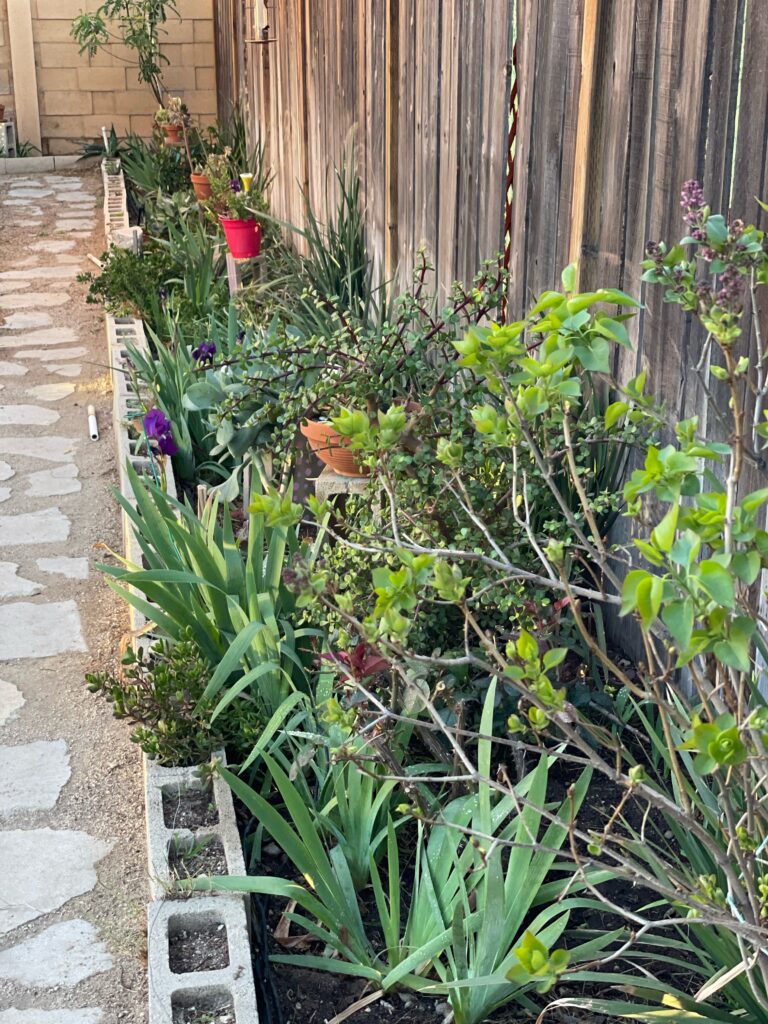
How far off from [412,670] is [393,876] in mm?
457

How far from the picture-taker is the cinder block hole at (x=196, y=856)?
90.4 inches

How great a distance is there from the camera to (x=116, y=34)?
42.2 ft

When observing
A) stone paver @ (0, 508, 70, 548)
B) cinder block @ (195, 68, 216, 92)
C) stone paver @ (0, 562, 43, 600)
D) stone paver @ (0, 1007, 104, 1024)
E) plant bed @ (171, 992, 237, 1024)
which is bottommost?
stone paver @ (0, 1007, 104, 1024)

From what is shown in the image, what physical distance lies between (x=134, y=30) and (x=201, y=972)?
1154cm

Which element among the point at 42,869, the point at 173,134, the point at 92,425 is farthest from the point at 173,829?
the point at 173,134

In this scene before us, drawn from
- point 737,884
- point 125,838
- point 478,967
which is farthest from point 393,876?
point 125,838

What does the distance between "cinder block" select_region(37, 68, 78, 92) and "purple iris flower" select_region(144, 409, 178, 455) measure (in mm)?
10372

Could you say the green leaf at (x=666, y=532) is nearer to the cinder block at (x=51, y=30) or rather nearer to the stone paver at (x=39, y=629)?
the stone paver at (x=39, y=629)

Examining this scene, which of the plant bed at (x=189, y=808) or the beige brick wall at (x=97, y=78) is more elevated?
the beige brick wall at (x=97, y=78)

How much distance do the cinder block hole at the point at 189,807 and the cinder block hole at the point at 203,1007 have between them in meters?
0.46

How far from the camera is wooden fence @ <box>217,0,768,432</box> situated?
2229 mm

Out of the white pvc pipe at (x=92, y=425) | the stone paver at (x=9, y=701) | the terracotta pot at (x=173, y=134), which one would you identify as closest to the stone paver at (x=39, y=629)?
the stone paver at (x=9, y=701)

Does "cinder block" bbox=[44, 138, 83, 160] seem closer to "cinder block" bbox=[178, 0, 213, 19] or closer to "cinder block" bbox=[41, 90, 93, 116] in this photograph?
"cinder block" bbox=[41, 90, 93, 116]

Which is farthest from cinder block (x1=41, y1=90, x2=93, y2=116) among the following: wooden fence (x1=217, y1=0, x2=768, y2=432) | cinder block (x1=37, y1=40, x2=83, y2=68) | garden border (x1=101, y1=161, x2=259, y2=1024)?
garden border (x1=101, y1=161, x2=259, y2=1024)
